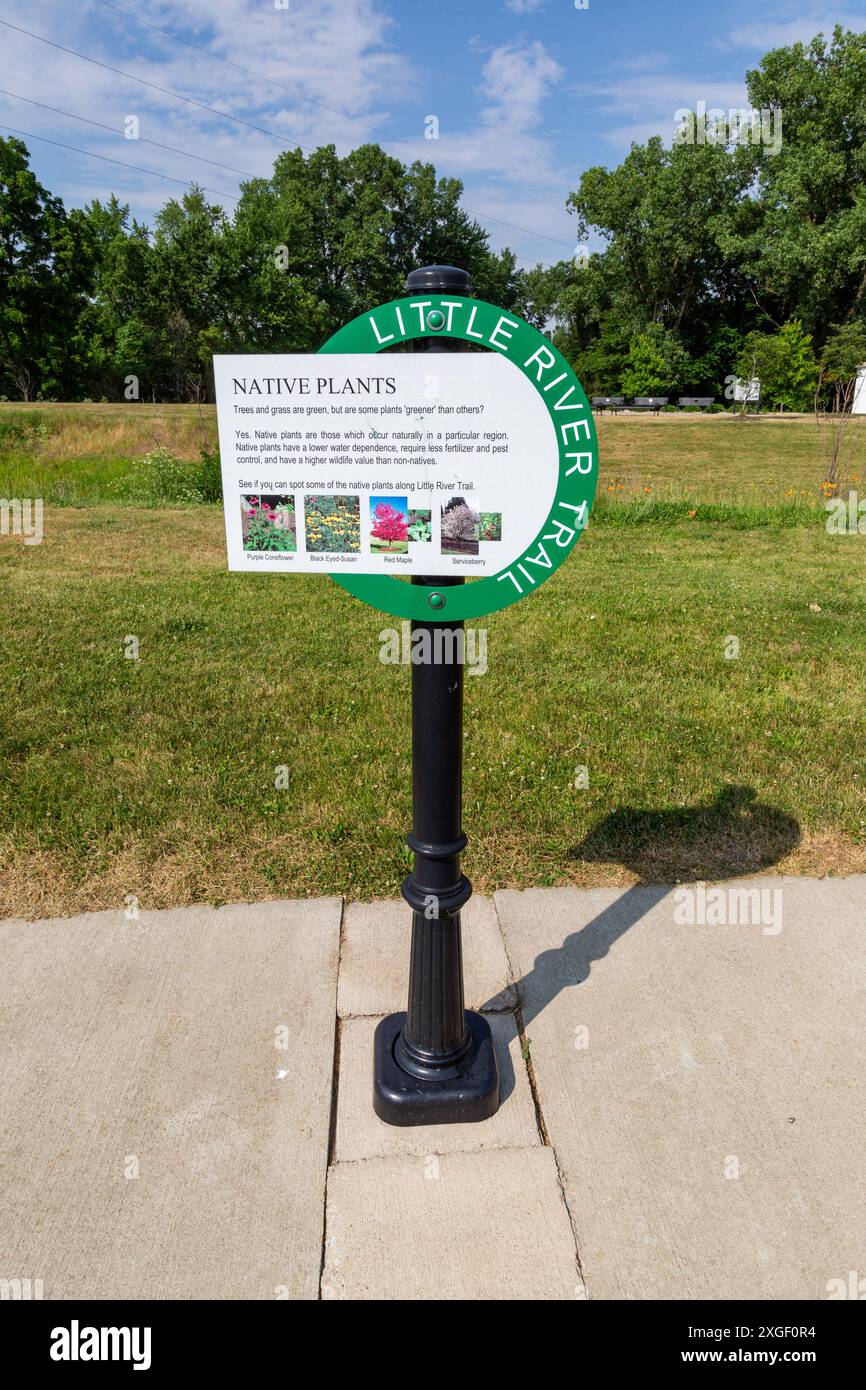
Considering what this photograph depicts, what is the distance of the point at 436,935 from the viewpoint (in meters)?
2.27

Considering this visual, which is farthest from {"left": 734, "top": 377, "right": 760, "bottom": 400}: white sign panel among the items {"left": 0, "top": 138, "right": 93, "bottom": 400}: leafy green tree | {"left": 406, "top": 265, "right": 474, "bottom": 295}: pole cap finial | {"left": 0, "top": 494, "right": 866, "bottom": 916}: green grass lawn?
{"left": 406, "top": 265, "right": 474, "bottom": 295}: pole cap finial

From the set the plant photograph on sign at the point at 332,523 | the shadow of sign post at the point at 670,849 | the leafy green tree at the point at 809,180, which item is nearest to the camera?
the plant photograph on sign at the point at 332,523

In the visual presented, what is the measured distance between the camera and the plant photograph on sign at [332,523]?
1905mm

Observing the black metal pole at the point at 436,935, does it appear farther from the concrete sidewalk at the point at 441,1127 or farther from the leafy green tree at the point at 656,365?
the leafy green tree at the point at 656,365

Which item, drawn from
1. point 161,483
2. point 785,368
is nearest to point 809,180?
point 785,368

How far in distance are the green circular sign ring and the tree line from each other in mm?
36480

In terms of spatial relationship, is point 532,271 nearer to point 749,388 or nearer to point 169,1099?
point 749,388

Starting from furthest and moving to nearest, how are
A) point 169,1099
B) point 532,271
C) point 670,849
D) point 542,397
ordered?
point 532,271 → point 670,849 → point 169,1099 → point 542,397

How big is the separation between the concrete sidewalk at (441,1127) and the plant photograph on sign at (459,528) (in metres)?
1.59

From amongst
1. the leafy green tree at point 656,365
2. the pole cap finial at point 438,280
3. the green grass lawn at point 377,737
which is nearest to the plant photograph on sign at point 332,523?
the pole cap finial at point 438,280

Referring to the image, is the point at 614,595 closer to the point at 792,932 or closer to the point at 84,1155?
the point at 792,932

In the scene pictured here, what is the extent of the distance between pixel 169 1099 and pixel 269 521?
1.67 m

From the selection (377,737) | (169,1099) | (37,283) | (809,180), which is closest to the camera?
(169,1099)

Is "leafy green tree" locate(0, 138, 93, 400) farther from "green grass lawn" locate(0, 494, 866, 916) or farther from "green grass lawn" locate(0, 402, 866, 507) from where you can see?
"green grass lawn" locate(0, 494, 866, 916)
